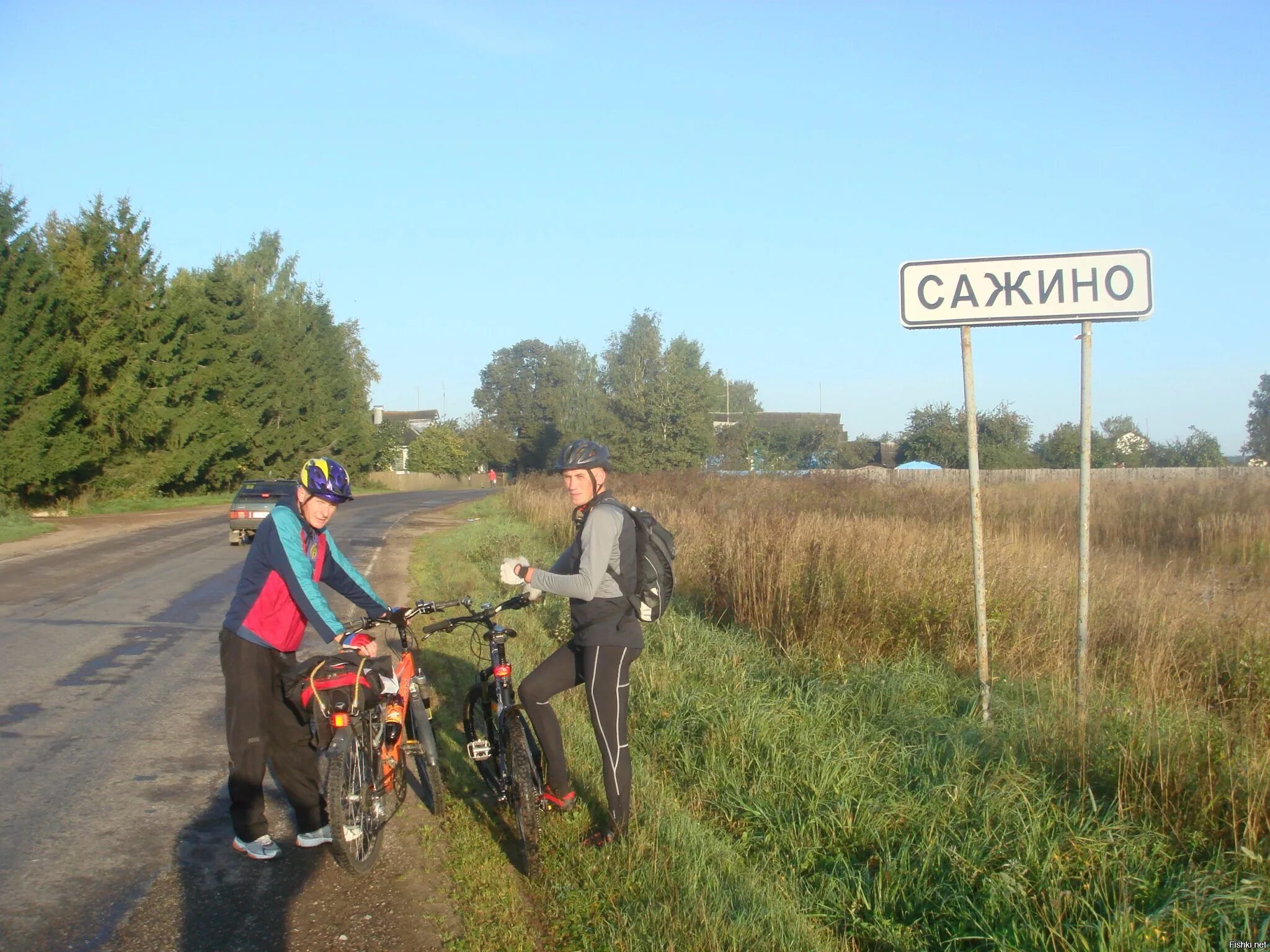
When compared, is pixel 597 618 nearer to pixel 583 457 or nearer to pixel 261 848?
pixel 583 457

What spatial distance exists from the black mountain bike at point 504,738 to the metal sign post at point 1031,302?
115 inches

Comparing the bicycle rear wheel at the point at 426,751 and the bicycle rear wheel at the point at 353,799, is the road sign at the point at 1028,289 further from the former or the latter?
the bicycle rear wheel at the point at 353,799

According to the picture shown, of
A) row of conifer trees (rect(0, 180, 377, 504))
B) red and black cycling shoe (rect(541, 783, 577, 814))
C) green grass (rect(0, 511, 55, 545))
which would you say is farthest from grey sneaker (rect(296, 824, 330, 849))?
row of conifer trees (rect(0, 180, 377, 504))

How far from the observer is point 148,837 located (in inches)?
200

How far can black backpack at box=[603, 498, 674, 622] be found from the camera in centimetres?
470

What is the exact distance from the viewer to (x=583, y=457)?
477 cm

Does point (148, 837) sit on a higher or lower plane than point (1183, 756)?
lower

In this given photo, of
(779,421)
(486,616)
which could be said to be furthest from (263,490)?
(779,421)

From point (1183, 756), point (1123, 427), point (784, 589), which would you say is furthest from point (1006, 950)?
point (1123, 427)

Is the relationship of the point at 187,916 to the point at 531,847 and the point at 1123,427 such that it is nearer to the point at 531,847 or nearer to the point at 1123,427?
the point at 531,847

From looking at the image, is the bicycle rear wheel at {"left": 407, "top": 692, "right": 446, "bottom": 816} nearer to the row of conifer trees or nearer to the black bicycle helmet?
the black bicycle helmet

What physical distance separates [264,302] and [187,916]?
59258 mm

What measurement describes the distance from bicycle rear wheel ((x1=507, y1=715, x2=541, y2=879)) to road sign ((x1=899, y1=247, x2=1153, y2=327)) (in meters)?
3.50

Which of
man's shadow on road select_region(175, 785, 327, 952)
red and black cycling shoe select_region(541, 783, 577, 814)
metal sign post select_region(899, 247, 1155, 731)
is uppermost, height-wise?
metal sign post select_region(899, 247, 1155, 731)
